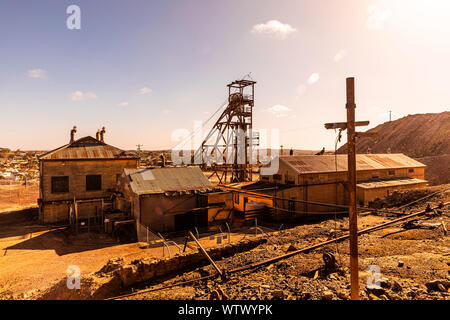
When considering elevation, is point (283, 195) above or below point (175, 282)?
above

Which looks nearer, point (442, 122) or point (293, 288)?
point (293, 288)

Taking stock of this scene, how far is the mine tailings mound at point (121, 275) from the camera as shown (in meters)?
10.7

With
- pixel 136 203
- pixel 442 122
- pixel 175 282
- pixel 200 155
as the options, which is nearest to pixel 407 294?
pixel 175 282

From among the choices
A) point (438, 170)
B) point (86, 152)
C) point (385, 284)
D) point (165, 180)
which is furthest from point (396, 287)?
point (438, 170)

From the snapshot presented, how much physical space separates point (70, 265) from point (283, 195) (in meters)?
19.2

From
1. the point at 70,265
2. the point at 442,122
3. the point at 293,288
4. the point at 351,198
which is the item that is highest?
the point at 442,122

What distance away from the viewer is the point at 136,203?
814 inches

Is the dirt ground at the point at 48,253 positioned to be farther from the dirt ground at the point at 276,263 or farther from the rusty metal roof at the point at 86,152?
the rusty metal roof at the point at 86,152

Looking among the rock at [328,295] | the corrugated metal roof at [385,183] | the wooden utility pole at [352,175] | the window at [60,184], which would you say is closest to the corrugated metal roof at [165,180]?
the window at [60,184]

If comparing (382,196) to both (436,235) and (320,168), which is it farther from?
(436,235)

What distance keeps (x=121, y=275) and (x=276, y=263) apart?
6.89 meters

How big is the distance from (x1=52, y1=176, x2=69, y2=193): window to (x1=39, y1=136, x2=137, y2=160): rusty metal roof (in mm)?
2038

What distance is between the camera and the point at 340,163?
33156 millimetres

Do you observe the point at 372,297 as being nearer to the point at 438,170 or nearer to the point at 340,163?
the point at 340,163
